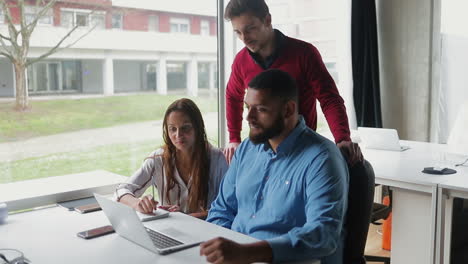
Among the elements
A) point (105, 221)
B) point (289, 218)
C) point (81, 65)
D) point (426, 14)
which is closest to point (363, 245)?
point (289, 218)

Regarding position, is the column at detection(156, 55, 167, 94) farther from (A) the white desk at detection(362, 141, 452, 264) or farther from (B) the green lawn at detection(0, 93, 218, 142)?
(A) the white desk at detection(362, 141, 452, 264)

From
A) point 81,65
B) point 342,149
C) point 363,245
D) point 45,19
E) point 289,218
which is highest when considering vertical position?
point 45,19

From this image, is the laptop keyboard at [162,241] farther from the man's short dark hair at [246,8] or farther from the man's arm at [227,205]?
the man's short dark hair at [246,8]

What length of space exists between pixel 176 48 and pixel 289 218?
212 centimetres

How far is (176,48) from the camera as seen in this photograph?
3516mm

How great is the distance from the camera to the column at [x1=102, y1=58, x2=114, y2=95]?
3.13 m

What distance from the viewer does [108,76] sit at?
10.4 feet

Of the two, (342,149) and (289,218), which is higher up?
(342,149)

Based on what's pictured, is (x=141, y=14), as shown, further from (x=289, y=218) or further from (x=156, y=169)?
(x=289, y=218)

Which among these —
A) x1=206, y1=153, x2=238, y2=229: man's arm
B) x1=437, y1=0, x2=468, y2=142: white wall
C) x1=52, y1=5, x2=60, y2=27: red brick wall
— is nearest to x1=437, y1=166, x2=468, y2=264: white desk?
x1=206, y1=153, x2=238, y2=229: man's arm

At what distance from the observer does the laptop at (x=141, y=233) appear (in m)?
1.50

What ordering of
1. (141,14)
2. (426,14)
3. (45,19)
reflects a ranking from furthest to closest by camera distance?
(426,14)
(141,14)
(45,19)

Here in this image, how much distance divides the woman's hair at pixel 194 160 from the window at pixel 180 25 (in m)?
1.28

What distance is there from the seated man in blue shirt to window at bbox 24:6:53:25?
1.50 metres
